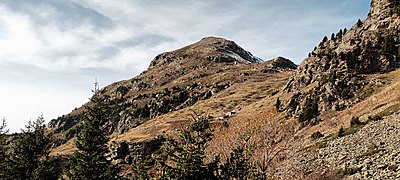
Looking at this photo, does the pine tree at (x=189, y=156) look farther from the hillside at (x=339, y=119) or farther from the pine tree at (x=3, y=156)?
the pine tree at (x=3, y=156)

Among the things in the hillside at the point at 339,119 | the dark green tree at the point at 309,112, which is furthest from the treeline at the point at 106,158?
the dark green tree at the point at 309,112

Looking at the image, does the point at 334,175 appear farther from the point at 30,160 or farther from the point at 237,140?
the point at 30,160

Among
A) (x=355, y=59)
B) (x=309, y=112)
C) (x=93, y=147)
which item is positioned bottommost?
(x=309, y=112)

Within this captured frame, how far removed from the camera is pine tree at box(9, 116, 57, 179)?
36594mm

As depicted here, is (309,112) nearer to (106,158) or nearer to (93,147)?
(106,158)

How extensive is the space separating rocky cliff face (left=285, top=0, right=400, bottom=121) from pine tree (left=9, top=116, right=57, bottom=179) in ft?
175

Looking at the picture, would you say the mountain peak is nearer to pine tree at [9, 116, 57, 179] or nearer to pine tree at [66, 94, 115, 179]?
pine tree at [66, 94, 115, 179]

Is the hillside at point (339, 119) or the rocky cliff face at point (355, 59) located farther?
the rocky cliff face at point (355, 59)

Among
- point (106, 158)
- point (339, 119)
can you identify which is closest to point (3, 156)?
point (106, 158)

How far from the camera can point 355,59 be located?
7988 cm

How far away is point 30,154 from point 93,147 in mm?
12982

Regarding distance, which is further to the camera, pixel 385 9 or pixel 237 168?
pixel 385 9

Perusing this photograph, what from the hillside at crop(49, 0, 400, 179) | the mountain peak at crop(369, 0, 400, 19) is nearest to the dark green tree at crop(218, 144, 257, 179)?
the hillside at crop(49, 0, 400, 179)

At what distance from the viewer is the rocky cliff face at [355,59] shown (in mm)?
71625
